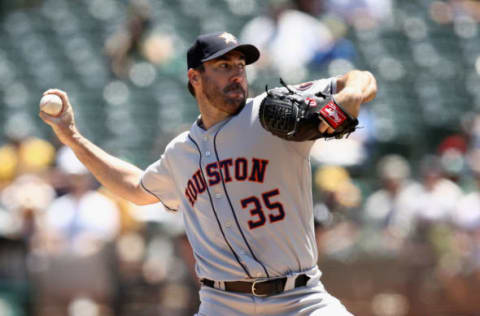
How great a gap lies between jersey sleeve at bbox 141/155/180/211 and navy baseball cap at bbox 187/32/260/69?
50cm

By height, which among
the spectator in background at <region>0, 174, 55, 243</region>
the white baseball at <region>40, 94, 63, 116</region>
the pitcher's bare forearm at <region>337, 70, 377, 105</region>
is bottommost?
the spectator in background at <region>0, 174, 55, 243</region>

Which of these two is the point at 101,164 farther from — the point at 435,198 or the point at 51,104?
the point at 435,198

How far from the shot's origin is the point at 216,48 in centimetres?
314

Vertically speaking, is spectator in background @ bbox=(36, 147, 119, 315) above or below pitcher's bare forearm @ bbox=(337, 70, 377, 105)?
below

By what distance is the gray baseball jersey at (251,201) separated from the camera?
10.0 feet

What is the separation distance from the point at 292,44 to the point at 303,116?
5.45 m

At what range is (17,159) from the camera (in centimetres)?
776

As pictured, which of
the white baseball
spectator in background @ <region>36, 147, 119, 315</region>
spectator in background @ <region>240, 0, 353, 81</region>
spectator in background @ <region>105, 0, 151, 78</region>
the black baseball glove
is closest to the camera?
the black baseball glove

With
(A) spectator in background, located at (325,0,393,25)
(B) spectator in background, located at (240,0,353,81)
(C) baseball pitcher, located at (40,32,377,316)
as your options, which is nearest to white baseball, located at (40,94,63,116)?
(C) baseball pitcher, located at (40,32,377,316)

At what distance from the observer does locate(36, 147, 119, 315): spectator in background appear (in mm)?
6223

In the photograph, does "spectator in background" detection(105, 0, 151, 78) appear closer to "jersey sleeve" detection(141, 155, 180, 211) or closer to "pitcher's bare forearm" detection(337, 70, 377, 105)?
"jersey sleeve" detection(141, 155, 180, 211)

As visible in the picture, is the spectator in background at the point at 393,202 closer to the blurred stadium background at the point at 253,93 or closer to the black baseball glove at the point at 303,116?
the blurred stadium background at the point at 253,93

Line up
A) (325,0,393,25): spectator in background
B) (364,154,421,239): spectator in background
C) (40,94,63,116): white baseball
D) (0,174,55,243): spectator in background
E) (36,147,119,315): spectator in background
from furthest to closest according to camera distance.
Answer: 1. (325,0,393,25): spectator in background
2. (364,154,421,239): spectator in background
3. (0,174,55,243): spectator in background
4. (36,147,119,315): spectator in background
5. (40,94,63,116): white baseball

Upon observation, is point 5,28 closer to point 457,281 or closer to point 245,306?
point 457,281
